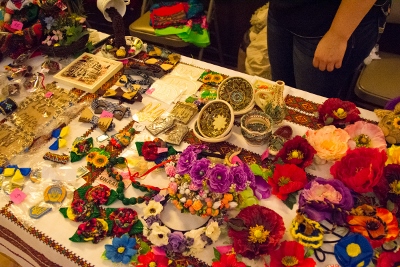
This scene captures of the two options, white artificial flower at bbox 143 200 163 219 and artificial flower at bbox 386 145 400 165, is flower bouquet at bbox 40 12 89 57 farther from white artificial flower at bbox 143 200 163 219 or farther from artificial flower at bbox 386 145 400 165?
artificial flower at bbox 386 145 400 165

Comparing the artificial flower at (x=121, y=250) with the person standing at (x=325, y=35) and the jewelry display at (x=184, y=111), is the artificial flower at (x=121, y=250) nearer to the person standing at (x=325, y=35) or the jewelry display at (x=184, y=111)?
the jewelry display at (x=184, y=111)

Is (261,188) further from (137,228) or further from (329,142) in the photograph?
(137,228)

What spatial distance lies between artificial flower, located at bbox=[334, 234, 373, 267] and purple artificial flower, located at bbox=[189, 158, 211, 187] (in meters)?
0.40

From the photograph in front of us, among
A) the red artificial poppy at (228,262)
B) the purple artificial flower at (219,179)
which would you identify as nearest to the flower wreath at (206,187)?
the purple artificial flower at (219,179)

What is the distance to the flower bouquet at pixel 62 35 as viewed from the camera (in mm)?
1553

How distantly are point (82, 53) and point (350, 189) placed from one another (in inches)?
51.1

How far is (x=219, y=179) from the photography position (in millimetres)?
939

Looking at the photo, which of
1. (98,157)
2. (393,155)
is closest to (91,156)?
(98,157)

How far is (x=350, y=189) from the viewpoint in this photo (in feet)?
3.25

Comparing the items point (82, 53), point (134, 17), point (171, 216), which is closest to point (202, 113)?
point (171, 216)

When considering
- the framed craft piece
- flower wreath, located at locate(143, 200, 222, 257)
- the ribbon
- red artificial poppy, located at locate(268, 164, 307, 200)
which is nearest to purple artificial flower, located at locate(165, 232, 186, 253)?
flower wreath, located at locate(143, 200, 222, 257)

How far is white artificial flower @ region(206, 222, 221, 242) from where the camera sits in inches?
36.3

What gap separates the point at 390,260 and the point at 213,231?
1.44 feet

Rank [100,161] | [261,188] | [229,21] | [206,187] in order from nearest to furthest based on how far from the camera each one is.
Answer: [206,187], [261,188], [100,161], [229,21]
